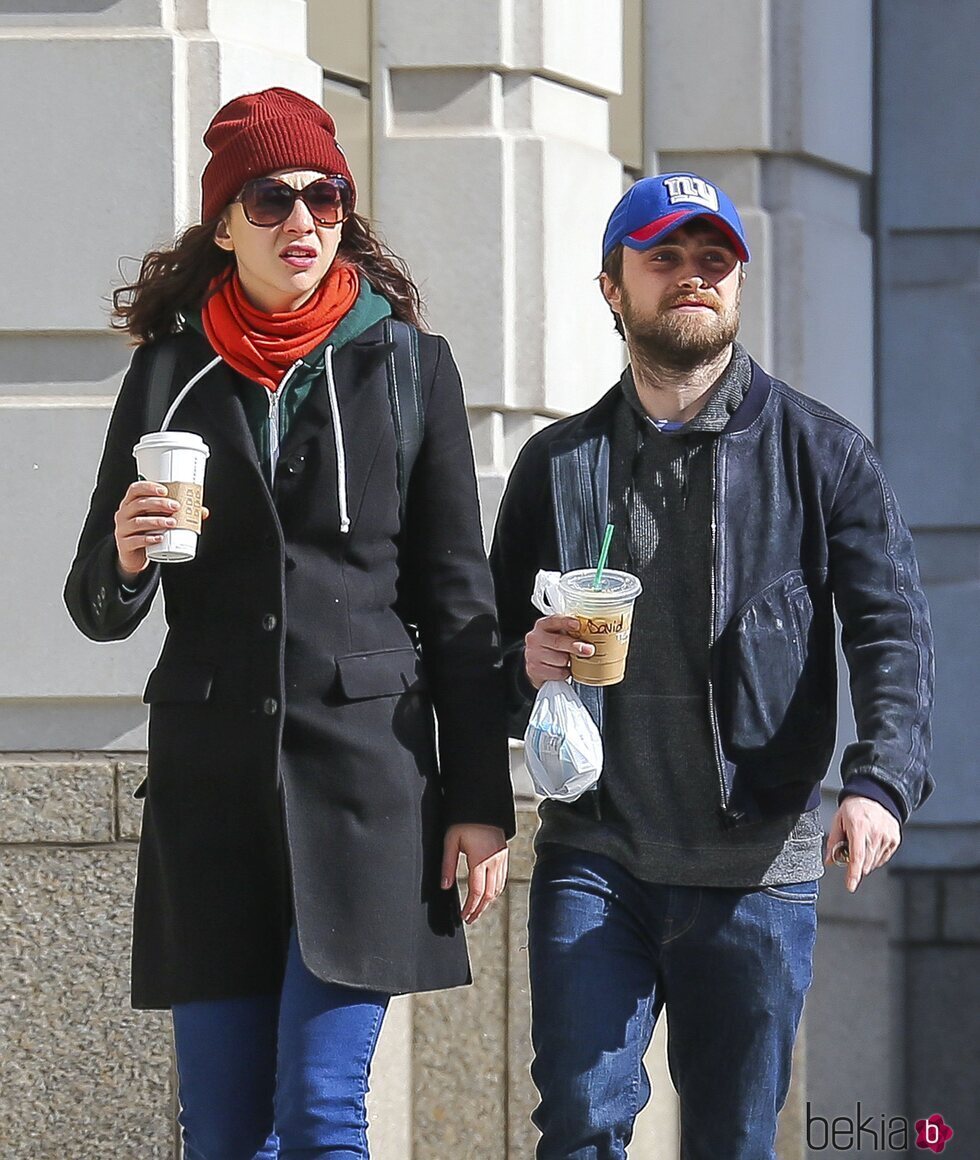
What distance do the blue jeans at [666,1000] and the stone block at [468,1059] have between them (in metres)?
1.45

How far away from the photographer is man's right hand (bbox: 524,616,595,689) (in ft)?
9.88

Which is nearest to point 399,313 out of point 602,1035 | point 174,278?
point 174,278

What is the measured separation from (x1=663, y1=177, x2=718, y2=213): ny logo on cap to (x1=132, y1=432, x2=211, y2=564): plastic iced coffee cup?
3.08 feet

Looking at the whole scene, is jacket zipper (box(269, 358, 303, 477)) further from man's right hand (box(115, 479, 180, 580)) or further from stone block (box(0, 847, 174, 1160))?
stone block (box(0, 847, 174, 1160))

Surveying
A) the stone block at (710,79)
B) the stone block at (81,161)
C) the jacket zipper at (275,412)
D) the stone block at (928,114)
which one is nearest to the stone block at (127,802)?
the stone block at (81,161)

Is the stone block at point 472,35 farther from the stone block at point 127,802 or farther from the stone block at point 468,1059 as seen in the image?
the stone block at point 468,1059

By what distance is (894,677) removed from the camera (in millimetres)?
3129

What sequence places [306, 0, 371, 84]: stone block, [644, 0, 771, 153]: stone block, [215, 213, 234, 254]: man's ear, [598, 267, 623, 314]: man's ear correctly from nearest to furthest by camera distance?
[215, 213, 234, 254]: man's ear, [598, 267, 623, 314]: man's ear, [306, 0, 371, 84]: stone block, [644, 0, 771, 153]: stone block

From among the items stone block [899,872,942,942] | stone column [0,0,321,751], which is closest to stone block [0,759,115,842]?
stone column [0,0,321,751]

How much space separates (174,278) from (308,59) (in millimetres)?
1627

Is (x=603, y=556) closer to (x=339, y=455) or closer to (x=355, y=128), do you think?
(x=339, y=455)

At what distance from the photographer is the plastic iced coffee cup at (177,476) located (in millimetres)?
2898

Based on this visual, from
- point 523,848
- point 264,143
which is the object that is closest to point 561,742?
point 264,143

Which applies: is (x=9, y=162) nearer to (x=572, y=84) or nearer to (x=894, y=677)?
(x=572, y=84)
